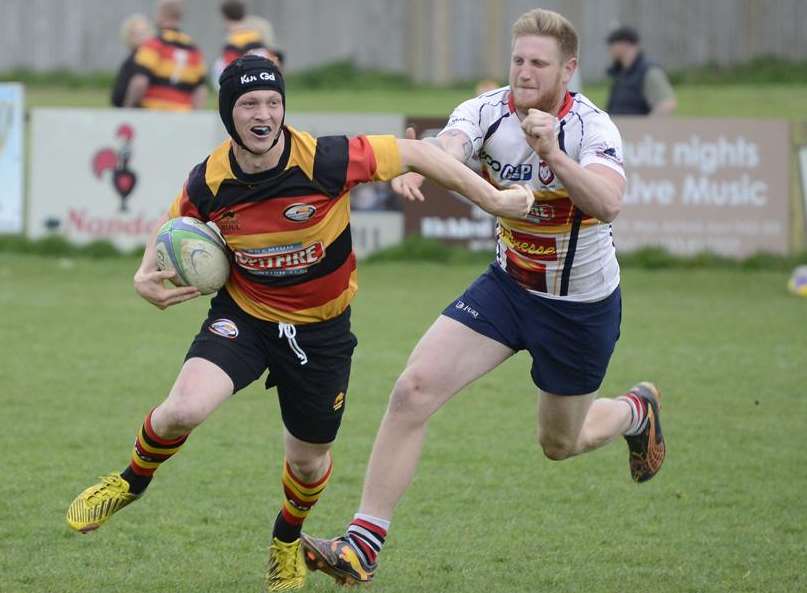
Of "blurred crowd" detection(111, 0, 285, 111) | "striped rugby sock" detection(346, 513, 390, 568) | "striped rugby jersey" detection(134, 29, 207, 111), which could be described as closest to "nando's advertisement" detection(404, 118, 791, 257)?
"blurred crowd" detection(111, 0, 285, 111)

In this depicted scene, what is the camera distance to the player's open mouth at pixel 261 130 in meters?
5.11

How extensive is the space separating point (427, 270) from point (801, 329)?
3.87m

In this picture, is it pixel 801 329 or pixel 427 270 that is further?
pixel 427 270

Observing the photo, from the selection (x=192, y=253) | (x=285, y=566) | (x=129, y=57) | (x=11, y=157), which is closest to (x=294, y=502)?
(x=285, y=566)

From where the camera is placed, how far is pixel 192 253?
526cm

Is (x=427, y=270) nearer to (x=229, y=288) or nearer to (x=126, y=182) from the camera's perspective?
(x=126, y=182)

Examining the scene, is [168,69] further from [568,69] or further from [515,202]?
[515,202]

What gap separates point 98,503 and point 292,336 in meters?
0.95

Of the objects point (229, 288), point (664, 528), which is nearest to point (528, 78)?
point (229, 288)

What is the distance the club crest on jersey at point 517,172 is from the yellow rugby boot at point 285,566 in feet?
5.35

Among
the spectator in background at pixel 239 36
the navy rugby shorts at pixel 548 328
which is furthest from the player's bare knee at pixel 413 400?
the spectator in background at pixel 239 36

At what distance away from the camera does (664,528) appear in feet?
20.4

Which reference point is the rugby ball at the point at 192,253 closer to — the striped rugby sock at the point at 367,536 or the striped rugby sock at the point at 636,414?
the striped rugby sock at the point at 367,536

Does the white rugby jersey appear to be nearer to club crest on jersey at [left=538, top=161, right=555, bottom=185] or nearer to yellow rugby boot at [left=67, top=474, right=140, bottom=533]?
club crest on jersey at [left=538, top=161, right=555, bottom=185]
